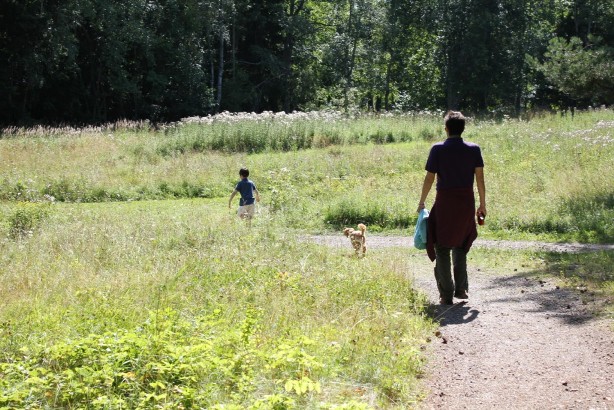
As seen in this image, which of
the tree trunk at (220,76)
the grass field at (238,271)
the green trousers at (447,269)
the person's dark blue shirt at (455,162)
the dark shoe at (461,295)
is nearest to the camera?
the grass field at (238,271)

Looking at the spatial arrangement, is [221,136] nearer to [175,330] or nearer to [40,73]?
[40,73]

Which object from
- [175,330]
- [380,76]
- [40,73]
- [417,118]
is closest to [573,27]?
[380,76]

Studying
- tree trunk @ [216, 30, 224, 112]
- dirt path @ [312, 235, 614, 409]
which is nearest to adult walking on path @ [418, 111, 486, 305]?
dirt path @ [312, 235, 614, 409]

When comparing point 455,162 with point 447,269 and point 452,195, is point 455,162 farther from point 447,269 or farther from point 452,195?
point 447,269

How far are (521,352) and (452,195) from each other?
7.10 ft

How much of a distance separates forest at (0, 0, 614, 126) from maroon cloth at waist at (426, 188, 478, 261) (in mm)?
30185

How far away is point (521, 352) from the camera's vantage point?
22.4 feet

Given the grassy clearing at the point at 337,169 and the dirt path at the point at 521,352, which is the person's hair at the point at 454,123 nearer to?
the dirt path at the point at 521,352

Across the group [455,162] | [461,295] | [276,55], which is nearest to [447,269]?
[461,295]

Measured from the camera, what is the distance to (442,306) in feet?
28.1

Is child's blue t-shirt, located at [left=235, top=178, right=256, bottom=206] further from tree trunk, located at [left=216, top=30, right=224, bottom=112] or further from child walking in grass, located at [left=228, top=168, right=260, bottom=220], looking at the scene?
tree trunk, located at [left=216, top=30, right=224, bottom=112]

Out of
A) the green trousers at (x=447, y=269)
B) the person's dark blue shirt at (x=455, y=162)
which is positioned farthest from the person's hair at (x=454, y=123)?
the green trousers at (x=447, y=269)

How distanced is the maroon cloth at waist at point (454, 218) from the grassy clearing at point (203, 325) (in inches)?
29.2

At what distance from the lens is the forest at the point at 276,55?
1572 inches
